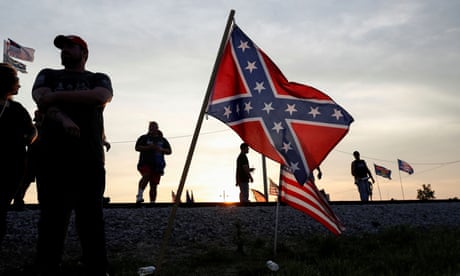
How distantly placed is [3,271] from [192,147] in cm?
290

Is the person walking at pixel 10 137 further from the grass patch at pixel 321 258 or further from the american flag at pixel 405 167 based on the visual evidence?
the american flag at pixel 405 167

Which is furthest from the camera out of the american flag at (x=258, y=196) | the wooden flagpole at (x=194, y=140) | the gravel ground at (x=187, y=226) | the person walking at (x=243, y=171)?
the american flag at (x=258, y=196)

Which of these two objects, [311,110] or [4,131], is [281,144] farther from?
[4,131]

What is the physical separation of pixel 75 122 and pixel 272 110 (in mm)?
2561

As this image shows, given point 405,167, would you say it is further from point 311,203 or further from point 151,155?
point 311,203

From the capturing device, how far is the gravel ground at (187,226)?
7074mm

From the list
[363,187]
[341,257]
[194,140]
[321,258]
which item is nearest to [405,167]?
[363,187]

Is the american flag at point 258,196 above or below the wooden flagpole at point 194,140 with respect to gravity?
above

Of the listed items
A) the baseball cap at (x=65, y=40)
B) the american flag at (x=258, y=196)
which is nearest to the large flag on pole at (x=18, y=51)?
the american flag at (x=258, y=196)

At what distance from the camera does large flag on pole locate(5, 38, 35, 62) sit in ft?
59.4

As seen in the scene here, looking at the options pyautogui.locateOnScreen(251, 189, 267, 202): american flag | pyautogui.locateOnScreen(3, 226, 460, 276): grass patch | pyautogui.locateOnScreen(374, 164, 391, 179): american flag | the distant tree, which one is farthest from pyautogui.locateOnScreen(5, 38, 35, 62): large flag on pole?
the distant tree

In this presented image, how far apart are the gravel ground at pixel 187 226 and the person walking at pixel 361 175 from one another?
3509 millimetres

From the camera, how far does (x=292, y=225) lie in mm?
9719

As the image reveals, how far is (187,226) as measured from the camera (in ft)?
28.6
